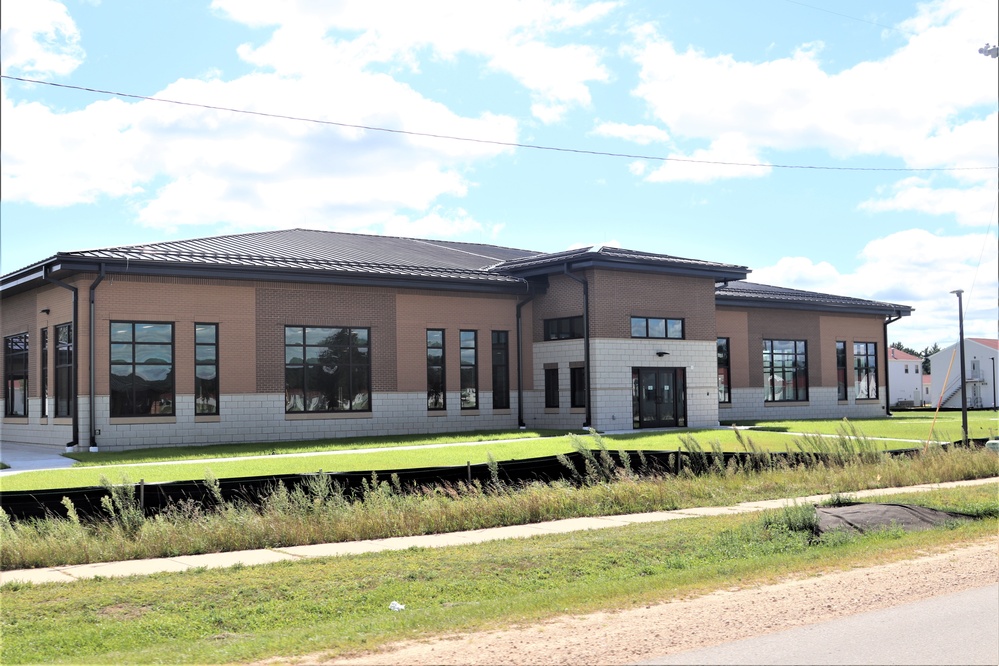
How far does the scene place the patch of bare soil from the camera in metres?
7.15

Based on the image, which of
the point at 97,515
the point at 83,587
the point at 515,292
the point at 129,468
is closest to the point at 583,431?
the point at 515,292

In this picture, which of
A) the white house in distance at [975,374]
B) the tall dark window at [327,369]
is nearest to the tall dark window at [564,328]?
the tall dark window at [327,369]

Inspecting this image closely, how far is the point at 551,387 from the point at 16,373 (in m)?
18.5

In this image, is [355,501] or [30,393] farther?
[30,393]

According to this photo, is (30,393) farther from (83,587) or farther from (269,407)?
(83,587)

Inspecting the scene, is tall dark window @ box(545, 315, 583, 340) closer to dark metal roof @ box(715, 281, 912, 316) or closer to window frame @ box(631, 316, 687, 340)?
window frame @ box(631, 316, 687, 340)

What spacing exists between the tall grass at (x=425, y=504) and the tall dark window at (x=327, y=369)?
47.7 ft

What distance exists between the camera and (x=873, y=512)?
13.7 metres

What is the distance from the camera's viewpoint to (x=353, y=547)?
40.6ft

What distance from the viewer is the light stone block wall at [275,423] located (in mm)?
27766

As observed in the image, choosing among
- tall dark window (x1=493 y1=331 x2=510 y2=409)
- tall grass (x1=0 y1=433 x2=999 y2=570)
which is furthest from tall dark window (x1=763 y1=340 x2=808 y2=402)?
tall grass (x1=0 y1=433 x2=999 y2=570)

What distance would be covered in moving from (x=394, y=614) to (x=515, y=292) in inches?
1045

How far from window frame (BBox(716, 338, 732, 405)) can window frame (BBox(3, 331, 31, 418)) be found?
27042 mm

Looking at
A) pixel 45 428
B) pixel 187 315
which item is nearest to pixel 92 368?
pixel 187 315
